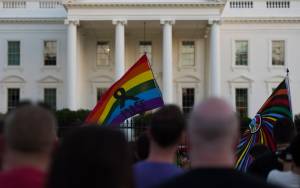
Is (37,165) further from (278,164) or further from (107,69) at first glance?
(107,69)

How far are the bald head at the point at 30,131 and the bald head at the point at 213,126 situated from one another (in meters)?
0.85

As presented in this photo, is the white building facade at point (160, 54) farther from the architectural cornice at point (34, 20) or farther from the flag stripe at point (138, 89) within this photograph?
the flag stripe at point (138, 89)

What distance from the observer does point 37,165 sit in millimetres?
3457

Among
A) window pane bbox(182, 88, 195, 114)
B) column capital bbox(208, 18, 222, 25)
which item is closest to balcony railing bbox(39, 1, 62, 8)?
window pane bbox(182, 88, 195, 114)

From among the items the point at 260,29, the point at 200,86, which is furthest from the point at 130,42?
the point at 260,29

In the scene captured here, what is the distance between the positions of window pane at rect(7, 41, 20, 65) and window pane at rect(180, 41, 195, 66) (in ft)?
38.2

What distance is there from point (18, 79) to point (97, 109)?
1254 inches

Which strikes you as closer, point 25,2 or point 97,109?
point 97,109

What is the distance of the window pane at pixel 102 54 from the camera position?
42.1 metres

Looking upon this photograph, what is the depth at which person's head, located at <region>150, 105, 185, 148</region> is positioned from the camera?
14.8 feet

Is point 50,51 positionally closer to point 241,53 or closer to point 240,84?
point 241,53

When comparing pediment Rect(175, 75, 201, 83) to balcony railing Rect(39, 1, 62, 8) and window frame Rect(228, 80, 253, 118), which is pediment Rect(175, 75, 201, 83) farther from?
balcony railing Rect(39, 1, 62, 8)

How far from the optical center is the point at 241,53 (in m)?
41.8

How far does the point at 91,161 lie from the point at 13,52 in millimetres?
40192
